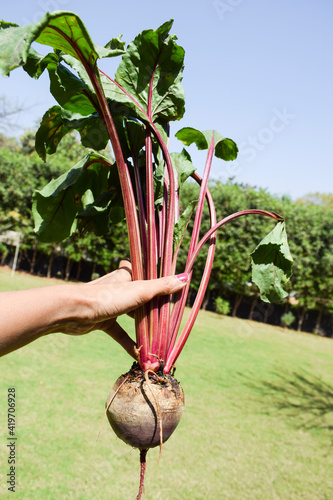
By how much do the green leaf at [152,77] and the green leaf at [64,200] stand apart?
0.49m

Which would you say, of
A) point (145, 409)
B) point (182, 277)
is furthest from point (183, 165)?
point (145, 409)

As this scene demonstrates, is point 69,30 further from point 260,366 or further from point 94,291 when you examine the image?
point 260,366

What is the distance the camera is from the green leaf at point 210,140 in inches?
93.4

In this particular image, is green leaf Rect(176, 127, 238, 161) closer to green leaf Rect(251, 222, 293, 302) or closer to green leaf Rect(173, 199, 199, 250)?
green leaf Rect(173, 199, 199, 250)

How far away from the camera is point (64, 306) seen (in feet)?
5.59

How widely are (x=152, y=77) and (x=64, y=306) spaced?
4.40 ft

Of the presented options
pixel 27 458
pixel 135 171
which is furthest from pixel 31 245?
pixel 135 171

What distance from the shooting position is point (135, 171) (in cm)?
214

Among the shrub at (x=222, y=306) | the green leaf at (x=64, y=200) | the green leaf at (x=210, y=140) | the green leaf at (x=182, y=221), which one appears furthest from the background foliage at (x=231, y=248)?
the green leaf at (x=182, y=221)

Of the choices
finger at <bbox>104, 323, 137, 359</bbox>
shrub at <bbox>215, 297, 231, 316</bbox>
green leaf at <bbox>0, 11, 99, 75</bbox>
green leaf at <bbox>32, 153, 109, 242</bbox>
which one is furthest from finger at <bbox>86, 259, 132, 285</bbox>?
shrub at <bbox>215, 297, 231, 316</bbox>

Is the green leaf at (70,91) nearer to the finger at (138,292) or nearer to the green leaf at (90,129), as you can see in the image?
the green leaf at (90,129)

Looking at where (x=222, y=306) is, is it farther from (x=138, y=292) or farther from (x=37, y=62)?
(x=37, y=62)

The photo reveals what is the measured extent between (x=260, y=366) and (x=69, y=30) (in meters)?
9.08

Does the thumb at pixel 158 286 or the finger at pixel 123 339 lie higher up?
the thumb at pixel 158 286
